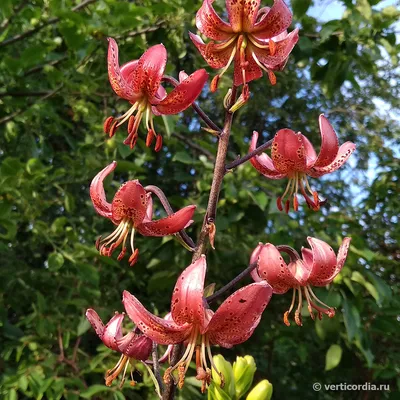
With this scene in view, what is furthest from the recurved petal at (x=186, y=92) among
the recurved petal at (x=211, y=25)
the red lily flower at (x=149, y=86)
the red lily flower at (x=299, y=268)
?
the red lily flower at (x=299, y=268)

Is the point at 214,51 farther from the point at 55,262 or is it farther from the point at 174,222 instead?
the point at 55,262

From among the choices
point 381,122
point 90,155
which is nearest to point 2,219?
Answer: point 90,155

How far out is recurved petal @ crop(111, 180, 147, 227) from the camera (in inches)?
27.9

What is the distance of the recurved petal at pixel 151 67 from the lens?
72 cm

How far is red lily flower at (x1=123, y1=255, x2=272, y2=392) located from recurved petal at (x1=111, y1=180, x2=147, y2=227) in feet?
0.45

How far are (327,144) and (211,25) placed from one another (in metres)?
0.24

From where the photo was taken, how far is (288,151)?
0.76 m

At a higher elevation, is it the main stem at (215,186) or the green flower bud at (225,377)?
the main stem at (215,186)

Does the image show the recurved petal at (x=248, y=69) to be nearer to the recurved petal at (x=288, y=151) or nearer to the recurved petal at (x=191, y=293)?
the recurved petal at (x=288, y=151)

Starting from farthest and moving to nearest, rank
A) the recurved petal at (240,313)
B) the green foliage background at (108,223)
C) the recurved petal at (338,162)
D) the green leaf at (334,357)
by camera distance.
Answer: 1. the green leaf at (334,357)
2. the green foliage background at (108,223)
3. the recurved petal at (338,162)
4. the recurved petal at (240,313)

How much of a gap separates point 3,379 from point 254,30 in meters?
1.39

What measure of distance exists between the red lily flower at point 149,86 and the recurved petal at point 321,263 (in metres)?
0.26

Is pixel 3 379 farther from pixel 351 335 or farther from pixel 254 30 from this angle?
pixel 254 30

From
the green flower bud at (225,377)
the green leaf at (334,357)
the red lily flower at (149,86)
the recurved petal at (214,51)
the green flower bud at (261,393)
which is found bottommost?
the green flower bud at (261,393)
